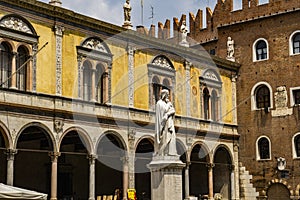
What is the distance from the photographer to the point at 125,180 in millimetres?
26375

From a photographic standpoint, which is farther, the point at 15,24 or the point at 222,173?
the point at 222,173

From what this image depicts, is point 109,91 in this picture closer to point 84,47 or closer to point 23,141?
point 84,47

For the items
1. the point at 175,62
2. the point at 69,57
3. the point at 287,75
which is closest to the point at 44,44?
the point at 69,57

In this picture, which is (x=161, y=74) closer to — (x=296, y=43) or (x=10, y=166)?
(x=296, y=43)

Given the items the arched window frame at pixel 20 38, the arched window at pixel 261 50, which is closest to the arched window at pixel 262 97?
the arched window at pixel 261 50

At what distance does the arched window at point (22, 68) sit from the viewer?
23.0 metres

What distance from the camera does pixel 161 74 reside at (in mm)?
29594

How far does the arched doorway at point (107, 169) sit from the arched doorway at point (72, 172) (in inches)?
34.8

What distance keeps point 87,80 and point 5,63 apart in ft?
13.7

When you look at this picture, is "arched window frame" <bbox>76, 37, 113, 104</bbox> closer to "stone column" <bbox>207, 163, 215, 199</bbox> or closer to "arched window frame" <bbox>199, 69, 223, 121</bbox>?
"arched window frame" <bbox>199, 69, 223, 121</bbox>

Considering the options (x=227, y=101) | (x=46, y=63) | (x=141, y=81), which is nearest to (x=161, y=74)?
(x=141, y=81)

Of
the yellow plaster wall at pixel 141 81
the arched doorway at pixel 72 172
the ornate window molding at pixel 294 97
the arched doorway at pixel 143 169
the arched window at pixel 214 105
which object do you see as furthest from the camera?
the arched window at pixel 214 105

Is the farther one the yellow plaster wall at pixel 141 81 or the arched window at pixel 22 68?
the yellow plaster wall at pixel 141 81

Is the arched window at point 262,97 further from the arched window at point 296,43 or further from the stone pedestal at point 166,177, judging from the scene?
the stone pedestal at point 166,177
